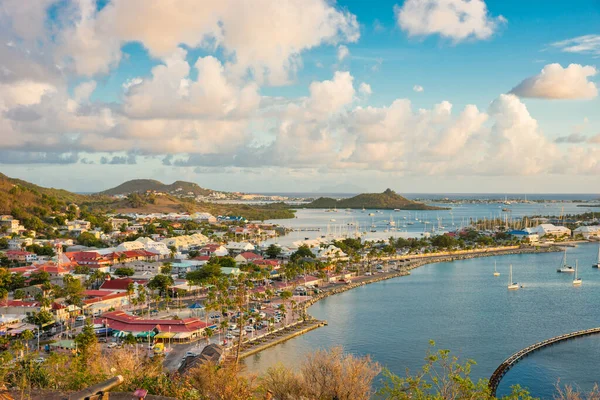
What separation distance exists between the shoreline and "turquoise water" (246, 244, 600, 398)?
0.36 meters

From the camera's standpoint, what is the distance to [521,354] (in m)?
16.5

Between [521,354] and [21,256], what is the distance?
1153 inches

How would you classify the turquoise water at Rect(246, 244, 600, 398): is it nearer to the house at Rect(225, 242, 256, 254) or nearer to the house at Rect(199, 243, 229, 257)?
the house at Rect(199, 243, 229, 257)

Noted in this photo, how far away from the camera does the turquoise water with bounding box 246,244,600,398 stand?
51.6 ft

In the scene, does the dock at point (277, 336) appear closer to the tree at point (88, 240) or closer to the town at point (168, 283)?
the town at point (168, 283)

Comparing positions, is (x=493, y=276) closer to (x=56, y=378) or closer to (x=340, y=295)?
(x=340, y=295)

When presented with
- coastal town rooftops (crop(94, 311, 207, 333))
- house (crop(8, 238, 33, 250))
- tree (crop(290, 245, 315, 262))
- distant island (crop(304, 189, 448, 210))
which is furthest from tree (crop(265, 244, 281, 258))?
distant island (crop(304, 189, 448, 210))

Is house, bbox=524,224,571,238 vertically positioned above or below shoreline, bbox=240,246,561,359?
above

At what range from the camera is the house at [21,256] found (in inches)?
1276

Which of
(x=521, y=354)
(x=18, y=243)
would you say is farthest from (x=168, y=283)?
(x=18, y=243)

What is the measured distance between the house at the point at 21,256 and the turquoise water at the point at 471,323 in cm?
1944

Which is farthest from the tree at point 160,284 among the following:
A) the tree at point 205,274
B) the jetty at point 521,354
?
the jetty at point 521,354

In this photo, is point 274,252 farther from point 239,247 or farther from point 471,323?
point 471,323

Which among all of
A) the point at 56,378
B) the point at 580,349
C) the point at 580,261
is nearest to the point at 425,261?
the point at 580,261
